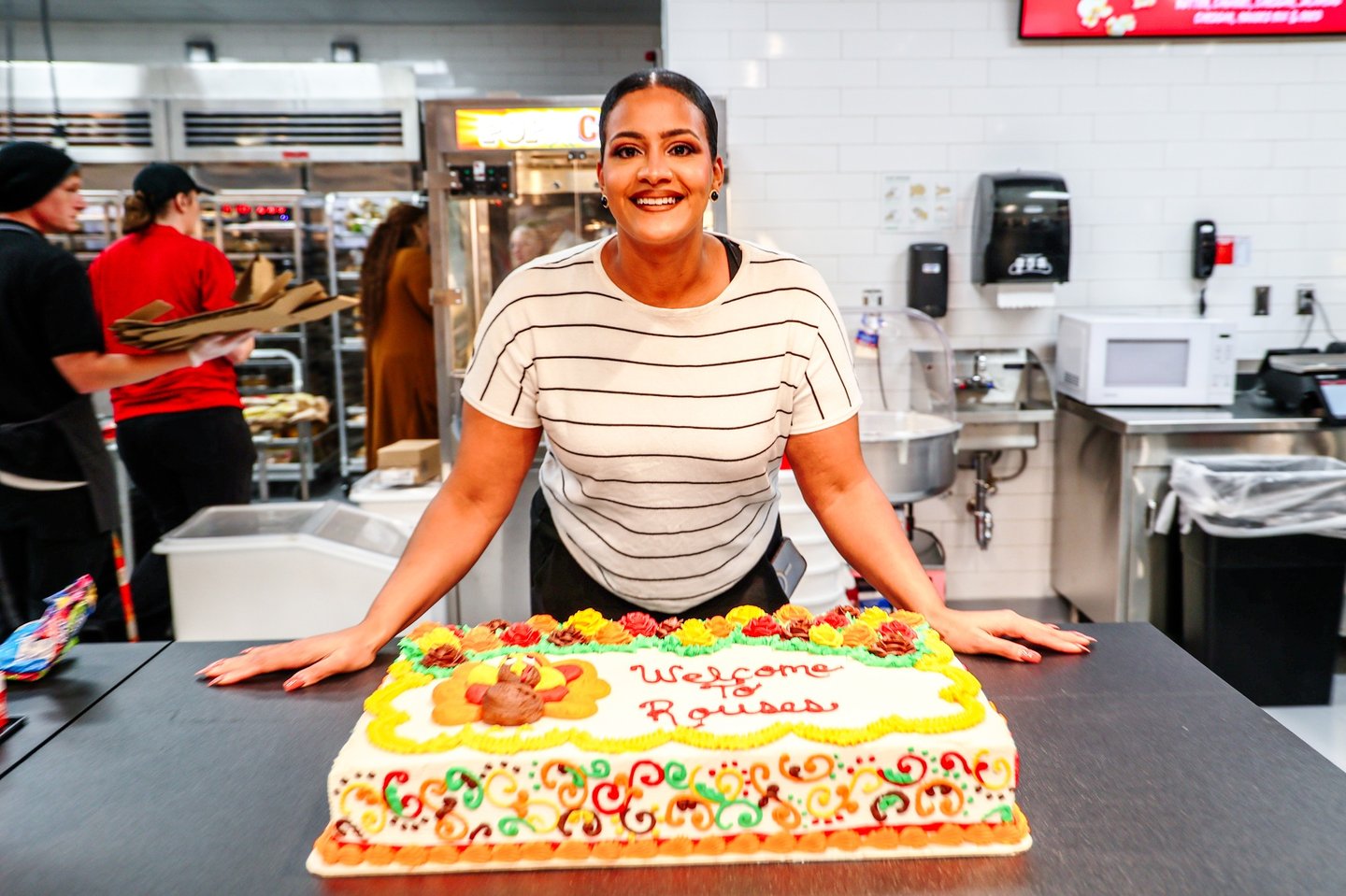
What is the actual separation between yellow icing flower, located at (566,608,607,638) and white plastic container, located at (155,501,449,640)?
1495 millimetres

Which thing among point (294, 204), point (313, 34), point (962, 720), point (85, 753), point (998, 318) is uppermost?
point (313, 34)

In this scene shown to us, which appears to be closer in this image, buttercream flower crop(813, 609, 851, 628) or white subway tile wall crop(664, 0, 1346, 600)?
buttercream flower crop(813, 609, 851, 628)

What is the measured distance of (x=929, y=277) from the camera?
414 centimetres

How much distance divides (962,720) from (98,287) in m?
3.26

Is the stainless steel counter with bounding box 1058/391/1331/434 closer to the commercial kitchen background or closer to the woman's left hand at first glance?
the commercial kitchen background

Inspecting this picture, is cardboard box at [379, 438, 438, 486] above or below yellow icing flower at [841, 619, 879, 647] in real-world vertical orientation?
below

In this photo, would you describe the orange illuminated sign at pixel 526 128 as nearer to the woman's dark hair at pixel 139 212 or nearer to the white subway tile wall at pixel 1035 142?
the white subway tile wall at pixel 1035 142

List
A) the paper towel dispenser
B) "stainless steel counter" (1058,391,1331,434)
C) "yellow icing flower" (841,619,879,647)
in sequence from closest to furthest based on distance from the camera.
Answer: "yellow icing flower" (841,619,879,647) < "stainless steel counter" (1058,391,1331,434) < the paper towel dispenser

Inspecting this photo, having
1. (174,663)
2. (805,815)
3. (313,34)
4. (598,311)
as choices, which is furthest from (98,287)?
(313,34)

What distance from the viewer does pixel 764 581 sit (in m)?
1.78

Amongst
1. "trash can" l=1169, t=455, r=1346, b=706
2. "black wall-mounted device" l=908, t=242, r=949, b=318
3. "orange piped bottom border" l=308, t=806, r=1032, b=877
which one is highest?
"black wall-mounted device" l=908, t=242, r=949, b=318

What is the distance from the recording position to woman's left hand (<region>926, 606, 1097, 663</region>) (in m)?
1.53

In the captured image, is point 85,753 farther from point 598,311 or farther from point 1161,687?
point 1161,687

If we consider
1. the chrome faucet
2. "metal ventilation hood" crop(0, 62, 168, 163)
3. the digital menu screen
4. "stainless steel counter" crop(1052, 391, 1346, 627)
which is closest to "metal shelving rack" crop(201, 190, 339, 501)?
"metal ventilation hood" crop(0, 62, 168, 163)
